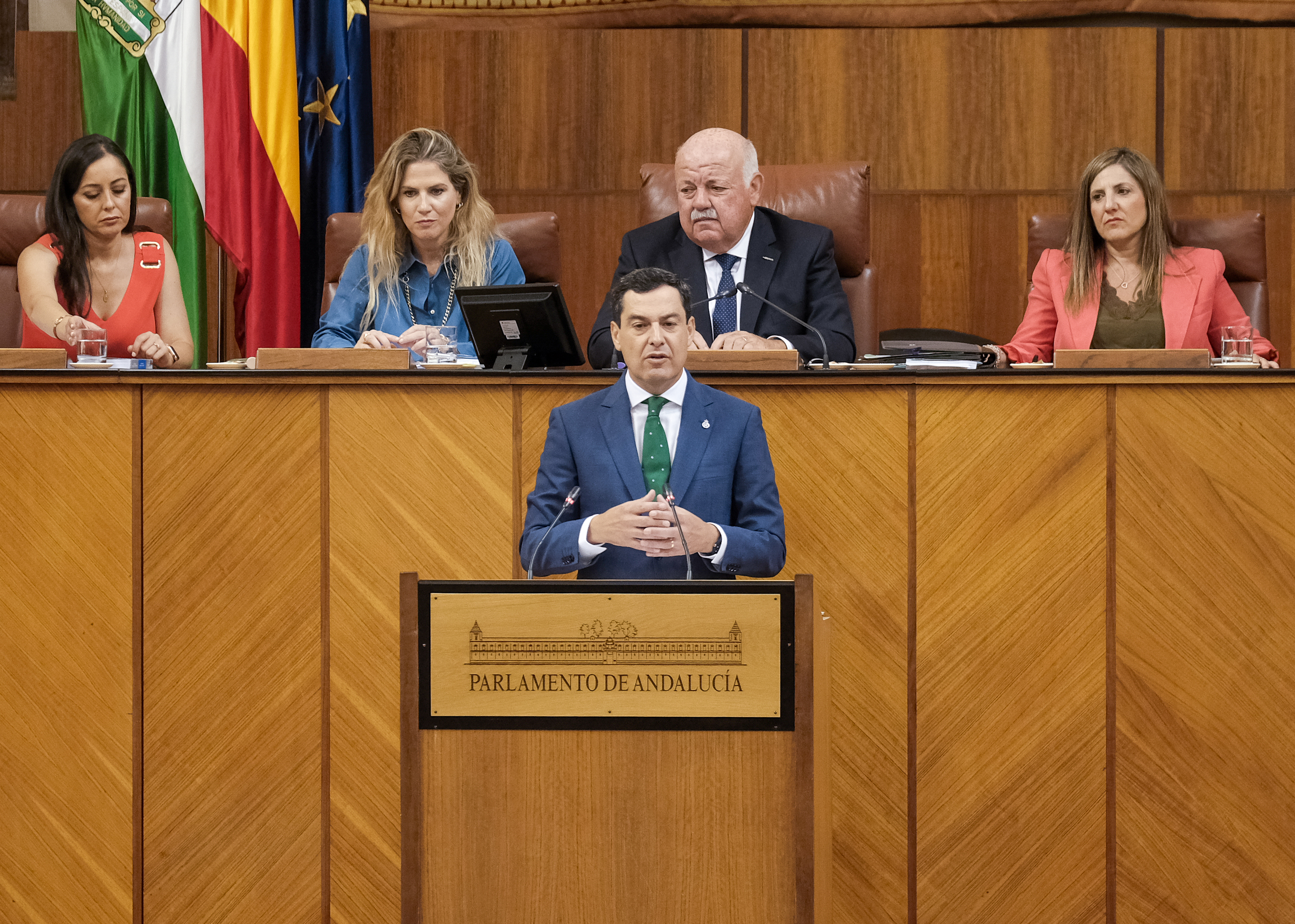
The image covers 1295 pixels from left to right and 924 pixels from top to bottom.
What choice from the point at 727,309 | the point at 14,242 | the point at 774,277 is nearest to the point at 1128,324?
the point at 774,277

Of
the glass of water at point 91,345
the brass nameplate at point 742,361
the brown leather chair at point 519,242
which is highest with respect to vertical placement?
the brown leather chair at point 519,242

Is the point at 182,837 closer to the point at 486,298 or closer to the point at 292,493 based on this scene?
the point at 292,493

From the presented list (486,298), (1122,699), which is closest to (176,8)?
(486,298)

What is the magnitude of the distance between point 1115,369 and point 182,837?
1.73 meters

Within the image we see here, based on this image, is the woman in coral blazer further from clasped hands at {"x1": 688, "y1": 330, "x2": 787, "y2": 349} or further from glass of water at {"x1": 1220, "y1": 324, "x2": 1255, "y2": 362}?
clasped hands at {"x1": 688, "y1": 330, "x2": 787, "y2": 349}

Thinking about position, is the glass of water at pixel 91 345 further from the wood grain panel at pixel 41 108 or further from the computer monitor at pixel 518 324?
the wood grain panel at pixel 41 108

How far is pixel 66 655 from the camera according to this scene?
6.72 feet

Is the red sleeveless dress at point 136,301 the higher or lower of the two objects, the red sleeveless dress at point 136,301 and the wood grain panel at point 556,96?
the lower

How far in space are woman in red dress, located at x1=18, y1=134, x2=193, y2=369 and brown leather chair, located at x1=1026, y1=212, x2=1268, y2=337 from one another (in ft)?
7.10

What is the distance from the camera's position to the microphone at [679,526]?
1.59m

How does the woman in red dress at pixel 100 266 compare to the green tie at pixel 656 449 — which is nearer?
the green tie at pixel 656 449

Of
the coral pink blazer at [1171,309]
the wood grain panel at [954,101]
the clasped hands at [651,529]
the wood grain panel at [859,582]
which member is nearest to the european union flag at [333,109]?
the wood grain panel at [954,101]

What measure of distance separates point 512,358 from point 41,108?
8.93 ft

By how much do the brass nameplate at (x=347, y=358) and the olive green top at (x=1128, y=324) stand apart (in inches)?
68.9
